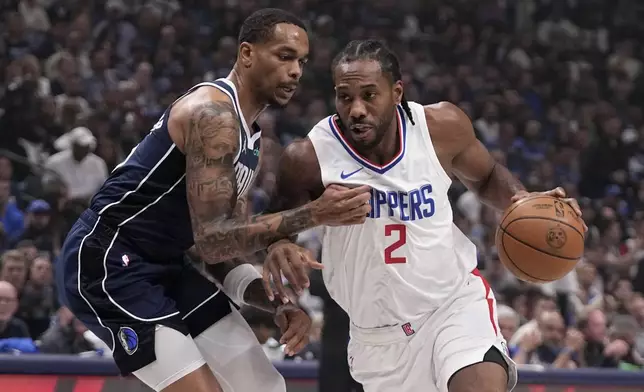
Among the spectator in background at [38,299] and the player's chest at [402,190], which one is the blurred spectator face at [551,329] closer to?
the spectator in background at [38,299]

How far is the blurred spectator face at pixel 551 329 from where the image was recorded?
23.5ft

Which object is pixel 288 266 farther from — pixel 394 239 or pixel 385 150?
pixel 385 150

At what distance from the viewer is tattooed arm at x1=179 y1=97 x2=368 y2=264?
342cm

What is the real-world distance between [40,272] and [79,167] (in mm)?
1790

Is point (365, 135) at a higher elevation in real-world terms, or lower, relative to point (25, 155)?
higher

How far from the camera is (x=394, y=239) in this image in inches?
155

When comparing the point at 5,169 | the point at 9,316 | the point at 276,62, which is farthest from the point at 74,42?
the point at 276,62

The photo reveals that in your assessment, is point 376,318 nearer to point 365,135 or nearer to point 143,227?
point 365,135

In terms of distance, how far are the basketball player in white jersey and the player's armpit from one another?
0.10 metres

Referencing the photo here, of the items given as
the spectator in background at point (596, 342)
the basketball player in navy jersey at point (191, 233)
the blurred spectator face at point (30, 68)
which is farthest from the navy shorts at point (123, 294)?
the blurred spectator face at point (30, 68)

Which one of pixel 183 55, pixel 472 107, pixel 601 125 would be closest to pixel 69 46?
pixel 183 55

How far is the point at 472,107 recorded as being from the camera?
11859 millimetres

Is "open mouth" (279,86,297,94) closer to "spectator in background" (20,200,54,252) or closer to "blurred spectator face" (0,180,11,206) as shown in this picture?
"spectator in background" (20,200,54,252)

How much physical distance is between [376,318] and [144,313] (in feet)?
2.89
